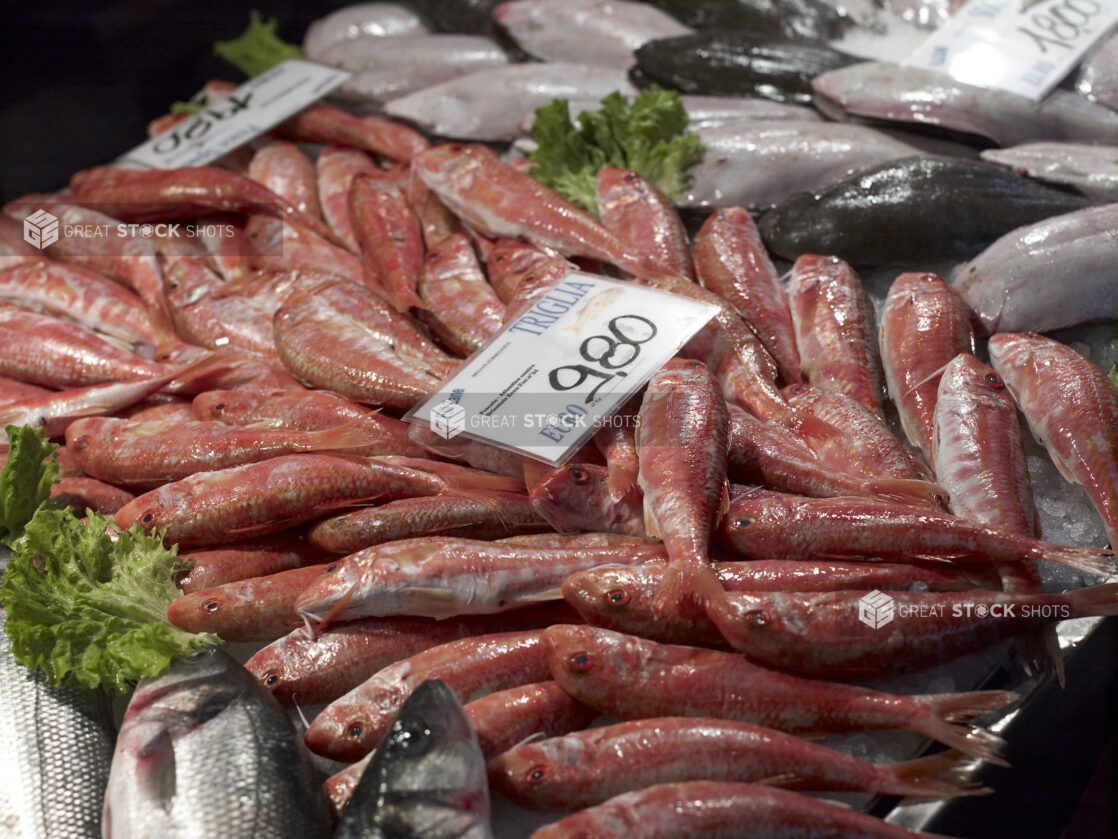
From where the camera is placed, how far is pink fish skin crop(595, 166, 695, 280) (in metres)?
2.88

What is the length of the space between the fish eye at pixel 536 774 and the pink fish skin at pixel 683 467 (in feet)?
1.31

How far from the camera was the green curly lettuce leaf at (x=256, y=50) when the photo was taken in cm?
447

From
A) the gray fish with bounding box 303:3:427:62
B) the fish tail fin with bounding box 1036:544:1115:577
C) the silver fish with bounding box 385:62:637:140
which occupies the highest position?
the gray fish with bounding box 303:3:427:62

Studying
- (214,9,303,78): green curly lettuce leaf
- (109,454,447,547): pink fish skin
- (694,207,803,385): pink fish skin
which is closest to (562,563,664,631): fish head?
(109,454,447,547): pink fish skin

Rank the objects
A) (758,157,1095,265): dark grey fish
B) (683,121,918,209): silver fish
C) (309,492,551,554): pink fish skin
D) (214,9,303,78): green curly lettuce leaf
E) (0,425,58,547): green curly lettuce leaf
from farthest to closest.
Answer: (214,9,303,78): green curly lettuce leaf
(683,121,918,209): silver fish
(758,157,1095,265): dark grey fish
(0,425,58,547): green curly lettuce leaf
(309,492,551,554): pink fish skin

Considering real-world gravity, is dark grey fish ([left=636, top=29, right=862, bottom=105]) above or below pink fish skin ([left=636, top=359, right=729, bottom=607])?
above

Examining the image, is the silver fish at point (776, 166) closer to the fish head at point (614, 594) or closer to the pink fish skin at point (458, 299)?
the pink fish skin at point (458, 299)

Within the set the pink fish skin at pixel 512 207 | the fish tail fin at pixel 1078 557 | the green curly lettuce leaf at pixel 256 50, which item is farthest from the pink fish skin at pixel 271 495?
the green curly lettuce leaf at pixel 256 50

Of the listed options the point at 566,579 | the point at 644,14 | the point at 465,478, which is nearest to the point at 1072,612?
the point at 566,579

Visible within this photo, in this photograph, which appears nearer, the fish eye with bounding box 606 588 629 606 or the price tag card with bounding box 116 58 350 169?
the fish eye with bounding box 606 588 629 606

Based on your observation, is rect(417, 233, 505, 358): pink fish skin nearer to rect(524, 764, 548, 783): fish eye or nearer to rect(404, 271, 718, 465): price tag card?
rect(404, 271, 718, 465): price tag card

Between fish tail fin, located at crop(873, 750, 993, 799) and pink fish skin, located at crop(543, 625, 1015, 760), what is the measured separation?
61mm

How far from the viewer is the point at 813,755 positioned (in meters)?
1.65

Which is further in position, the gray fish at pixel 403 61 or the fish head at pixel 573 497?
the gray fish at pixel 403 61
